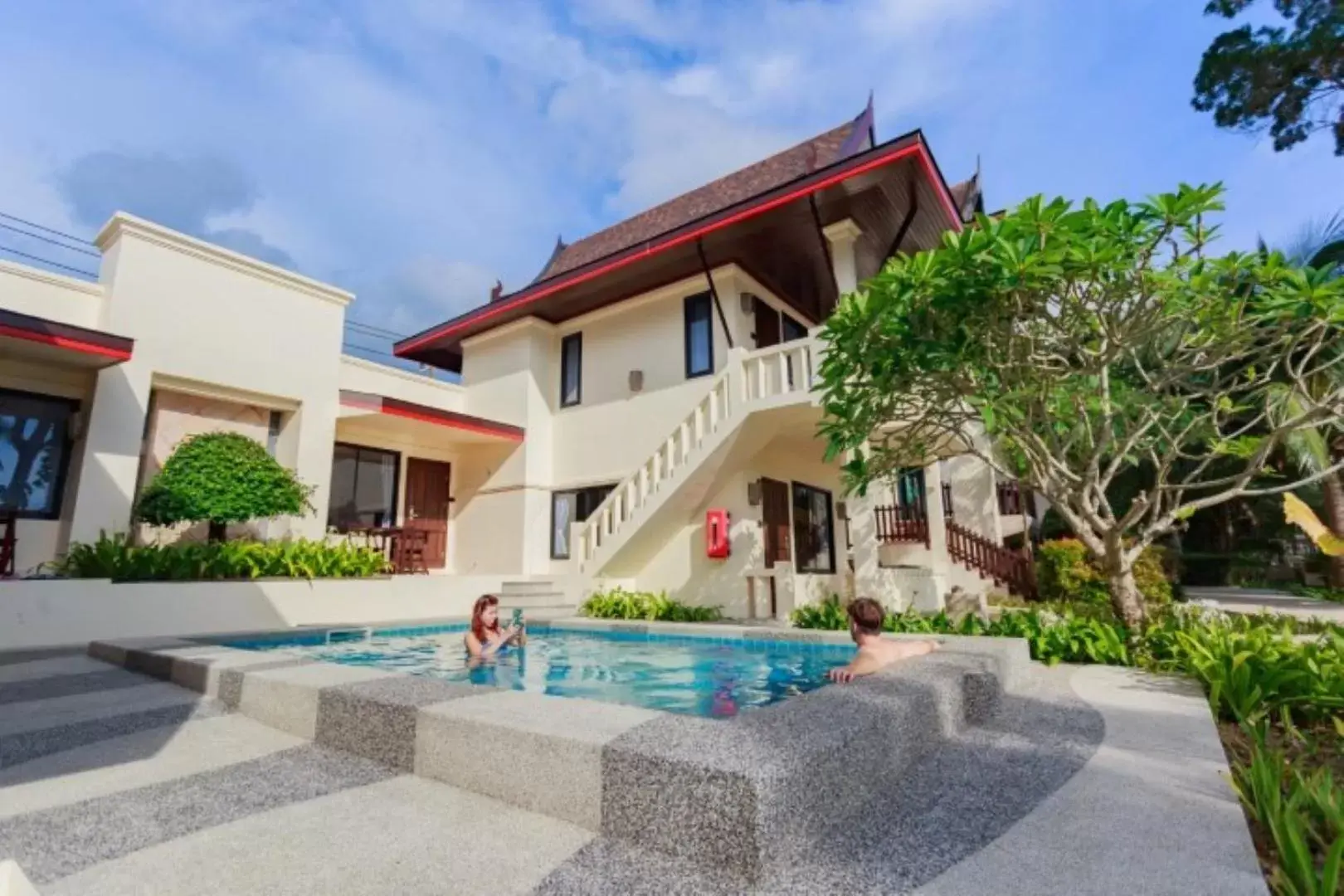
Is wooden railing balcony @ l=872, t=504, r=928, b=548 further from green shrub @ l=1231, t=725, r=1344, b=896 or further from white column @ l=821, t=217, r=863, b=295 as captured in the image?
green shrub @ l=1231, t=725, r=1344, b=896

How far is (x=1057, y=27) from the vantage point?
7887 mm

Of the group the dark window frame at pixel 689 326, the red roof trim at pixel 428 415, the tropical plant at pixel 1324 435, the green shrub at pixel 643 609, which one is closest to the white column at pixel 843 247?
the dark window frame at pixel 689 326

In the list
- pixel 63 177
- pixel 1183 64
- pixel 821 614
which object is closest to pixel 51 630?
pixel 821 614

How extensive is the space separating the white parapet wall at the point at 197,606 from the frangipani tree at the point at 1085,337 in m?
7.60

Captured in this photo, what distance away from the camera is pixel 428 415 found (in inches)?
458

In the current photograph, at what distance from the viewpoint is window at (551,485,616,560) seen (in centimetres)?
1270

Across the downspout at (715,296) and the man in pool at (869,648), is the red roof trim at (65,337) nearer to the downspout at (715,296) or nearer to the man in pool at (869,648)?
the downspout at (715,296)

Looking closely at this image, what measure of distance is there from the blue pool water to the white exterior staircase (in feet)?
7.10

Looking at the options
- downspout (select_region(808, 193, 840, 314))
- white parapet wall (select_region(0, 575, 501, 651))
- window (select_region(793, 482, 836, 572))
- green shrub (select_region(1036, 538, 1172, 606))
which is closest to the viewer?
white parapet wall (select_region(0, 575, 501, 651))

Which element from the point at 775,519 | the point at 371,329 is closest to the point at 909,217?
the point at 775,519

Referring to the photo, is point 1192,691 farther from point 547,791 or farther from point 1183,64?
point 1183,64

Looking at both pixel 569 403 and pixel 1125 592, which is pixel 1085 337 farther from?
pixel 569 403

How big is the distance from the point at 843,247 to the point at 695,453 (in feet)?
13.7

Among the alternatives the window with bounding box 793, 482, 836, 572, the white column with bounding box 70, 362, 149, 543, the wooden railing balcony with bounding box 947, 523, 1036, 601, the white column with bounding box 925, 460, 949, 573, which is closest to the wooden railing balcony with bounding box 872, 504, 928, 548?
the wooden railing balcony with bounding box 947, 523, 1036, 601
